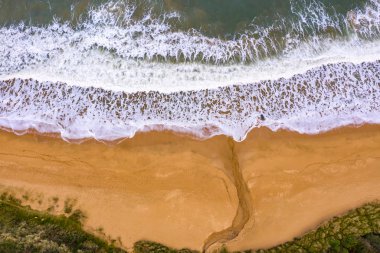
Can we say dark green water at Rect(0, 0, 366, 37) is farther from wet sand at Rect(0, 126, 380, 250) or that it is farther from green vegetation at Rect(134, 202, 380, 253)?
green vegetation at Rect(134, 202, 380, 253)

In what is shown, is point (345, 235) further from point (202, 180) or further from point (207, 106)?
point (207, 106)

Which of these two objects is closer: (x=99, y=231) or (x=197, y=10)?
(x=99, y=231)

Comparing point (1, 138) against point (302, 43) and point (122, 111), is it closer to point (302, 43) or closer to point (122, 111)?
point (122, 111)

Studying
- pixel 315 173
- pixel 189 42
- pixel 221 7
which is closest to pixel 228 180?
pixel 315 173

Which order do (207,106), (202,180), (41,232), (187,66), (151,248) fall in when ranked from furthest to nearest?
(187,66)
(207,106)
(202,180)
(41,232)
(151,248)

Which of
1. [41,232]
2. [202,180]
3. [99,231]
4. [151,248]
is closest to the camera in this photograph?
[151,248]

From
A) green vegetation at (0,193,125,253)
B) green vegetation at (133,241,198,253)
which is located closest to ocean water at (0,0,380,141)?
green vegetation at (0,193,125,253)

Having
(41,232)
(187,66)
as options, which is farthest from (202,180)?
(41,232)
